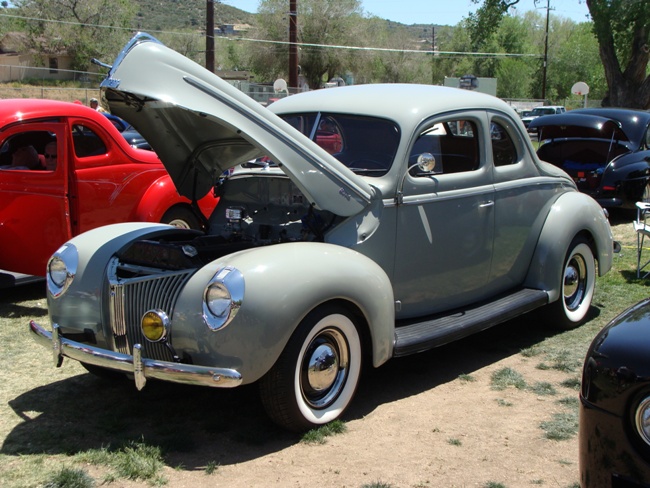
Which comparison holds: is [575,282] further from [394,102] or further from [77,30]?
[77,30]

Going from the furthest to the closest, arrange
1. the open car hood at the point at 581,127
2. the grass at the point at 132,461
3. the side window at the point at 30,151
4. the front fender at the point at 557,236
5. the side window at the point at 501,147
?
the open car hood at the point at 581,127 → the side window at the point at 30,151 → the front fender at the point at 557,236 → the side window at the point at 501,147 → the grass at the point at 132,461

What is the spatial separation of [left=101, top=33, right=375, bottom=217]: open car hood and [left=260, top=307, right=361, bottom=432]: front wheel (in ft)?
2.58

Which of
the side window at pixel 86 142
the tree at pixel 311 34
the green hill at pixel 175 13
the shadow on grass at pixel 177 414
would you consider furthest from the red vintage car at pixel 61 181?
the green hill at pixel 175 13

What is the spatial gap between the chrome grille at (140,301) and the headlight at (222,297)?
27 centimetres

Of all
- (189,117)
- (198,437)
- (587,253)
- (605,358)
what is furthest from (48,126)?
(605,358)

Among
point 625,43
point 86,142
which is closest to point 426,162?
point 86,142

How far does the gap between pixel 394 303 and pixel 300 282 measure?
0.99 meters

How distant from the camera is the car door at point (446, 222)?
16.3 feet

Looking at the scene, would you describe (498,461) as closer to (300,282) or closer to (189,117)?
(300,282)

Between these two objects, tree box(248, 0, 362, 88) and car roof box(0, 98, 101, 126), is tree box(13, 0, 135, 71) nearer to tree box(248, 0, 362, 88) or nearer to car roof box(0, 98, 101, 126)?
tree box(248, 0, 362, 88)

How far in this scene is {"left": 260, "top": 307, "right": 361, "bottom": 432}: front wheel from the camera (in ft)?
13.2

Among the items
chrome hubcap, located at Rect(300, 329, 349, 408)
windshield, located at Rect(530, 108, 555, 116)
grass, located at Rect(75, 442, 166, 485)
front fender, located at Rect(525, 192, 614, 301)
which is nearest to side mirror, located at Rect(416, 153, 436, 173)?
chrome hubcap, located at Rect(300, 329, 349, 408)

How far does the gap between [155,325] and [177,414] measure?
758mm

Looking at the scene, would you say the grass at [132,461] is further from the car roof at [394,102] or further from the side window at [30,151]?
the side window at [30,151]
